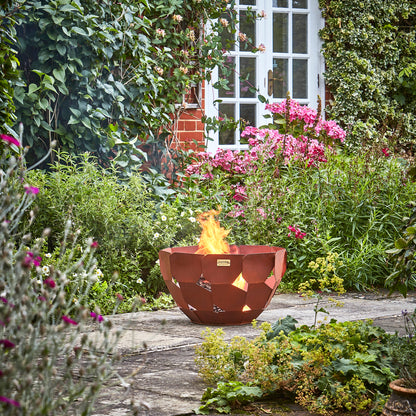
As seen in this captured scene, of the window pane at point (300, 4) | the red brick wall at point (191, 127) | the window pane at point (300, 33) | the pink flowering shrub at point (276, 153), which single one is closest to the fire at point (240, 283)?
the pink flowering shrub at point (276, 153)

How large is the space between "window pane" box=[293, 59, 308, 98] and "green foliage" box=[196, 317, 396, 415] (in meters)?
5.77

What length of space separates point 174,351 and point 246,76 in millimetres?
5057

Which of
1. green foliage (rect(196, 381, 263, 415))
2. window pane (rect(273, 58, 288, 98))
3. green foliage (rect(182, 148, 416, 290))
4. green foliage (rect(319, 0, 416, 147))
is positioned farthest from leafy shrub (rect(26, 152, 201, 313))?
green foliage (rect(319, 0, 416, 147))

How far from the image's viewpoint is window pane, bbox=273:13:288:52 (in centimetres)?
802

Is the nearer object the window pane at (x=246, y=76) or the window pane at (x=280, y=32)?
the window pane at (x=246, y=76)

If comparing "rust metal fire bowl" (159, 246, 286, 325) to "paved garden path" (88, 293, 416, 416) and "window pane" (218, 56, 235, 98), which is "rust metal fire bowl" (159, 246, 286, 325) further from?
"window pane" (218, 56, 235, 98)

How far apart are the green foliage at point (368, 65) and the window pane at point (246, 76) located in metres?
0.95

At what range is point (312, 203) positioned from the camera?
560 cm

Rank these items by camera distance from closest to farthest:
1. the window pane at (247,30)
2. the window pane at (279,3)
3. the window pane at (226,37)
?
the window pane at (226,37)
the window pane at (247,30)
the window pane at (279,3)

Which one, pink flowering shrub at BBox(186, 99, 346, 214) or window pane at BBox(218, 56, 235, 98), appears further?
window pane at BBox(218, 56, 235, 98)

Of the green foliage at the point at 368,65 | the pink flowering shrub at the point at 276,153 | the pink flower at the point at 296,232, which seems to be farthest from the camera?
the green foliage at the point at 368,65

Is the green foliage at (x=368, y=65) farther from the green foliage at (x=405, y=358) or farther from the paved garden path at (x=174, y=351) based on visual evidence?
the green foliage at (x=405, y=358)

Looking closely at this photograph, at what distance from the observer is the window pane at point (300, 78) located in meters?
8.15

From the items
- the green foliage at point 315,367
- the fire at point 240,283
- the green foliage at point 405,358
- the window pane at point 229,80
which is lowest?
the green foliage at point 315,367
